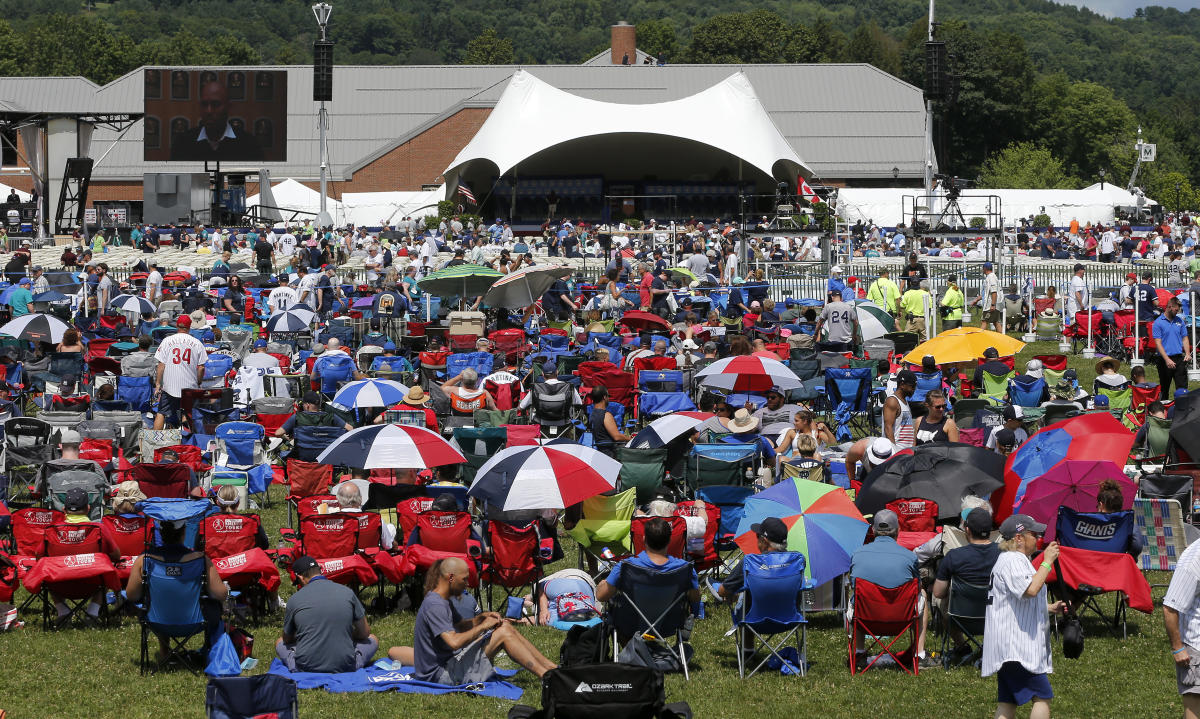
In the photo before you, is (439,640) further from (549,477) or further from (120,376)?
(120,376)

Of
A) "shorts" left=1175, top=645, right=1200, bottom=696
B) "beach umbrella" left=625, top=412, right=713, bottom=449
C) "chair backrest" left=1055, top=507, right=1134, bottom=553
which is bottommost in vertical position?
"shorts" left=1175, top=645, right=1200, bottom=696

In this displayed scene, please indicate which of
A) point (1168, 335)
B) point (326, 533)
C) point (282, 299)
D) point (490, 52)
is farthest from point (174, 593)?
point (490, 52)

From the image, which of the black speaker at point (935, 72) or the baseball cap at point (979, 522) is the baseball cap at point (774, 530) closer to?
the baseball cap at point (979, 522)

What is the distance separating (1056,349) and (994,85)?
210ft

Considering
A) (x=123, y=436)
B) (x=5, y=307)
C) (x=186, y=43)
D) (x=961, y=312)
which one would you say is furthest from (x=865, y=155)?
(x=186, y=43)

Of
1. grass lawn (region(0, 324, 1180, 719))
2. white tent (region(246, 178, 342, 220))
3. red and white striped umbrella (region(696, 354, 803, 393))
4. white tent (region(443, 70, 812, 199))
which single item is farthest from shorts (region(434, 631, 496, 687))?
white tent (region(246, 178, 342, 220))

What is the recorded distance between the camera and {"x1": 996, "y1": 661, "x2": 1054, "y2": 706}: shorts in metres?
7.23

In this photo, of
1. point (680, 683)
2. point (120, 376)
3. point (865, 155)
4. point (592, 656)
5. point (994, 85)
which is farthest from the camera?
point (994, 85)

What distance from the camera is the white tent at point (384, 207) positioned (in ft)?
173

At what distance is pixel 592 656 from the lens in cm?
816

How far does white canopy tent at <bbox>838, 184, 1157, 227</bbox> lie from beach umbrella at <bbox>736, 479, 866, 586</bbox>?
136 ft

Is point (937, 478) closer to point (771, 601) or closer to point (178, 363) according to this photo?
point (771, 601)

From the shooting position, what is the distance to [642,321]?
2027 cm

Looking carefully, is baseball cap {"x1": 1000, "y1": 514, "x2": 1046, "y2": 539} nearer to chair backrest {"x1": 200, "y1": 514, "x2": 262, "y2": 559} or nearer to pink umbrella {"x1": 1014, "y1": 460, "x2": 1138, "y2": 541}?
pink umbrella {"x1": 1014, "y1": 460, "x2": 1138, "y2": 541}
